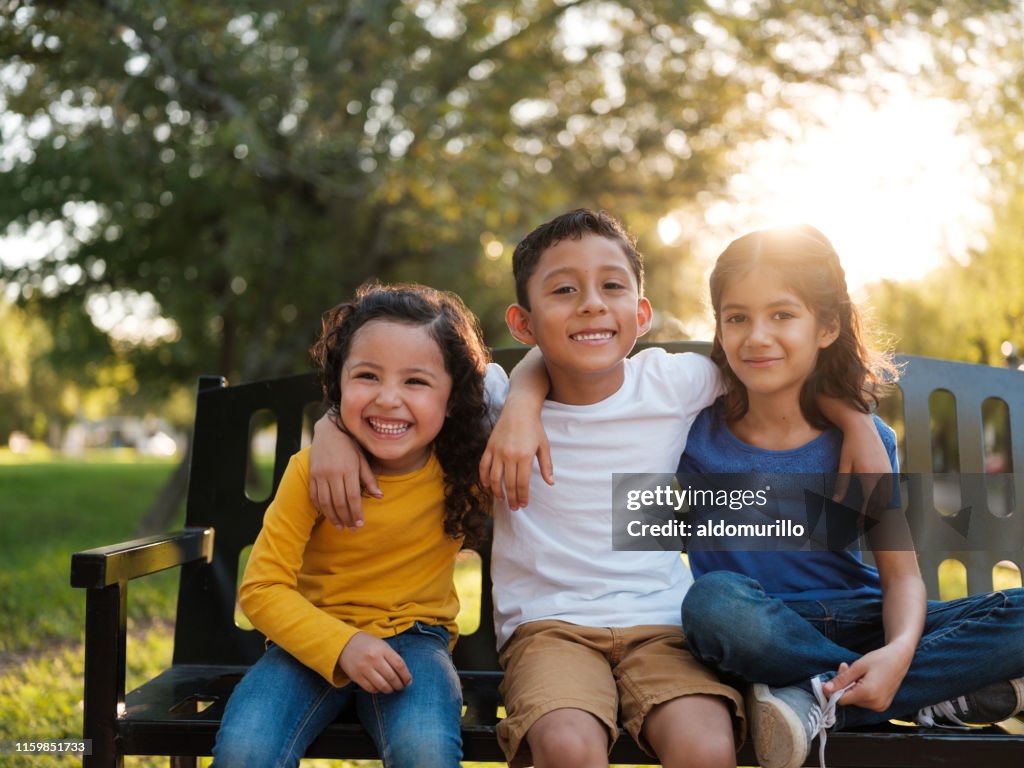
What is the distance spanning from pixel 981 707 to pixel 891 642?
0.79 feet

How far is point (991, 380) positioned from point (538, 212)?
5446 mm

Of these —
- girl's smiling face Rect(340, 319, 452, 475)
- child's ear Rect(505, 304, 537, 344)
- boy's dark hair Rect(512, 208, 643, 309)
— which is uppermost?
boy's dark hair Rect(512, 208, 643, 309)

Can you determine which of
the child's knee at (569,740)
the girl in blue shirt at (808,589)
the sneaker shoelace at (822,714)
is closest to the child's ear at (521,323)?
the girl in blue shirt at (808,589)

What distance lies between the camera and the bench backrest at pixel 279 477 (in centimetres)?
269

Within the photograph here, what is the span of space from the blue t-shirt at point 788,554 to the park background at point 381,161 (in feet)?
3.83

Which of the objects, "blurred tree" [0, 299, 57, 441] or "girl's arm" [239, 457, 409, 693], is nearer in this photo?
"girl's arm" [239, 457, 409, 693]

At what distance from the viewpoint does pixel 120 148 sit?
765cm

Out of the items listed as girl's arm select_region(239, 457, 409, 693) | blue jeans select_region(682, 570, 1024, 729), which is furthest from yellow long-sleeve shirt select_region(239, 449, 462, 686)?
blue jeans select_region(682, 570, 1024, 729)

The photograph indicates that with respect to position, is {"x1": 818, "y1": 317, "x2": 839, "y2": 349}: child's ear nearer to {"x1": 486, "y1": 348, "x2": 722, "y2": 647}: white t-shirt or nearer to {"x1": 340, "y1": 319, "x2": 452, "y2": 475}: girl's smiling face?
{"x1": 486, "y1": 348, "x2": 722, "y2": 647}: white t-shirt

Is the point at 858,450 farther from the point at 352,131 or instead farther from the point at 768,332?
the point at 352,131

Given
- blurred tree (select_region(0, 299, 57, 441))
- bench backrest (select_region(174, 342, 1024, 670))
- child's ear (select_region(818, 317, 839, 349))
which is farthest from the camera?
blurred tree (select_region(0, 299, 57, 441))

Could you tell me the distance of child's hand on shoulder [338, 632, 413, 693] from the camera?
202 cm

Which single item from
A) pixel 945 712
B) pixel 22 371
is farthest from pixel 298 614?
pixel 22 371

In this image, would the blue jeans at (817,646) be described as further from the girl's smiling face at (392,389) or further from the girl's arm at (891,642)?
the girl's smiling face at (392,389)
